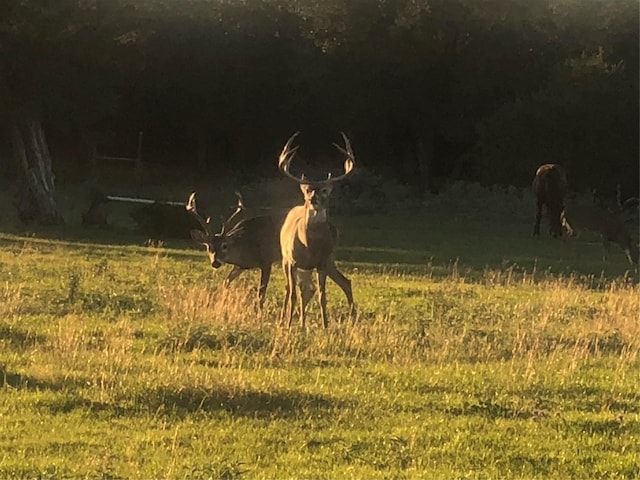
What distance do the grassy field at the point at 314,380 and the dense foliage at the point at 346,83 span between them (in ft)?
47.0

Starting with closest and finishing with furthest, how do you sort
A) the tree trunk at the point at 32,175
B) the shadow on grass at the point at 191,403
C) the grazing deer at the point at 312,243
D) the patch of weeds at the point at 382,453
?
the patch of weeds at the point at 382,453 < the shadow on grass at the point at 191,403 < the grazing deer at the point at 312,243 < the tree trunk at the point at 32,175

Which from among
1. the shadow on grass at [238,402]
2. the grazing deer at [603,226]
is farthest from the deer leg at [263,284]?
the grazing deer at [603,226]

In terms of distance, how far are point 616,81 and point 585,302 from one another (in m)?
23.6

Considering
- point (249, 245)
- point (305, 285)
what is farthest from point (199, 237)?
point (305, 285)

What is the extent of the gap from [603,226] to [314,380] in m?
16.1

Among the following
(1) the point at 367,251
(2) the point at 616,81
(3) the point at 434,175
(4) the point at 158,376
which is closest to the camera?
(4) the point at 158,376

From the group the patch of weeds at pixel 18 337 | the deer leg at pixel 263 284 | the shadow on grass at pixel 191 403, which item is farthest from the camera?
the deer leg at pixel 263 284

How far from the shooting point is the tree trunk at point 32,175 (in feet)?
91.0

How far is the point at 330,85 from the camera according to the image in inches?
1705

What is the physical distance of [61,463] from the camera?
6508mm

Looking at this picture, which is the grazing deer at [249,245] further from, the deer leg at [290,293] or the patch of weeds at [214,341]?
the patch of weeds at [214,341]

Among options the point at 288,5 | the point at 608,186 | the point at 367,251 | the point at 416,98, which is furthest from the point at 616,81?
the point at 367,251

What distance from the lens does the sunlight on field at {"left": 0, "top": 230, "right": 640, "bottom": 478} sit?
22.2ft

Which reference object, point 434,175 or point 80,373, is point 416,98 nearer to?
point 434,175
